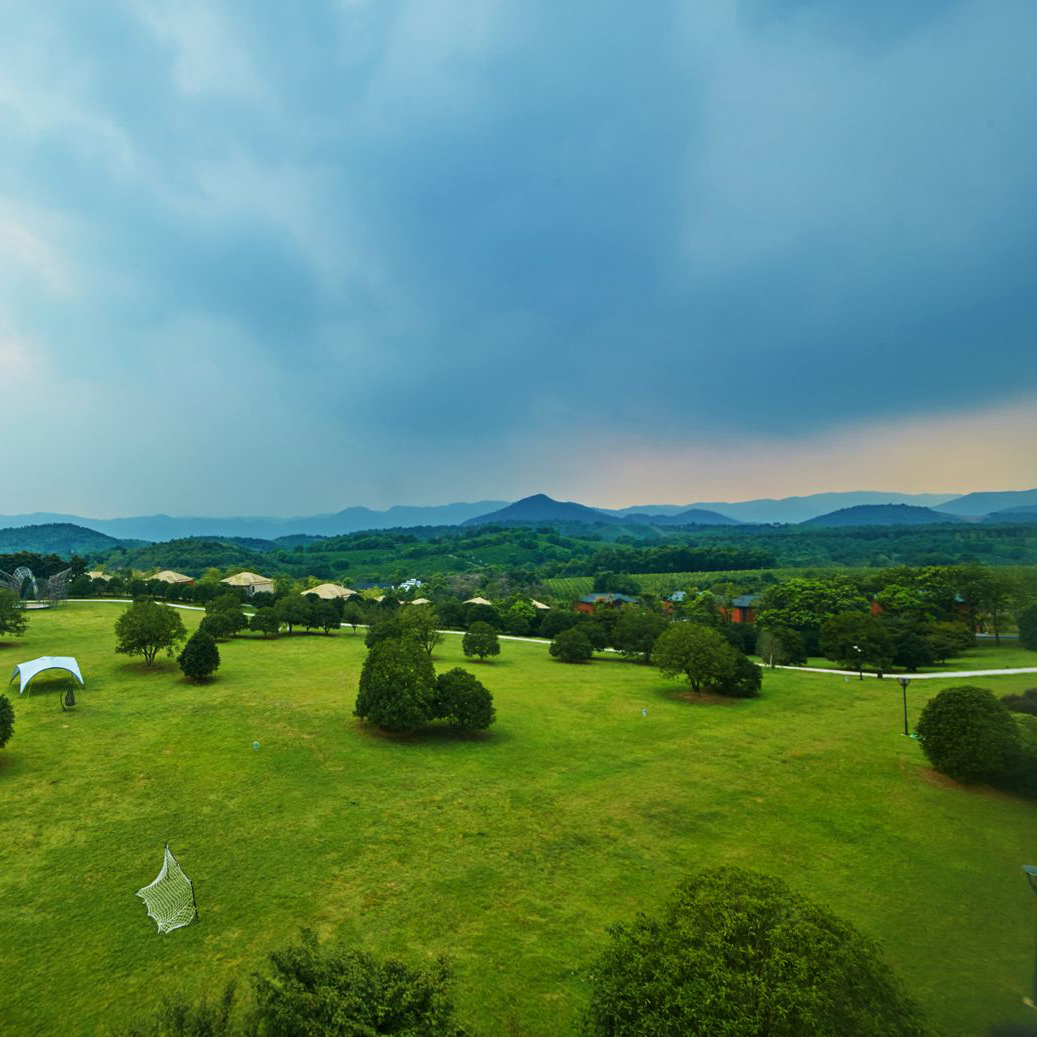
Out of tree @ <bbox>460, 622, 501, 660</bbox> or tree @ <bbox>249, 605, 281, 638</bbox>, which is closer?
tree @ <bbox>460, 622, 501, 660</bbox>

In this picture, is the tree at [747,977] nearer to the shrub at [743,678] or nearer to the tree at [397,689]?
the tree at [397,689]

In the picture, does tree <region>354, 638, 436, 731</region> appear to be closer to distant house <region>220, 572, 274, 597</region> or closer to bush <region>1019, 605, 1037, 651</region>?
bush <region>1019, 605, 1037, 651</region>

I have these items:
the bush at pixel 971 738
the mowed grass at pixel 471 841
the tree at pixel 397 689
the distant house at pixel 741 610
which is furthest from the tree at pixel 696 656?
the distant house at pixel 741 610

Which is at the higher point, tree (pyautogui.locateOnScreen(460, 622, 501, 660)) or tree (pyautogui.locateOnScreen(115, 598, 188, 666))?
tree (pyautogui.locateOnScreen(115, 598, 188, 666))

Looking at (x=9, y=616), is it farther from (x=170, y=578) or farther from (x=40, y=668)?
(x=170, y=578)

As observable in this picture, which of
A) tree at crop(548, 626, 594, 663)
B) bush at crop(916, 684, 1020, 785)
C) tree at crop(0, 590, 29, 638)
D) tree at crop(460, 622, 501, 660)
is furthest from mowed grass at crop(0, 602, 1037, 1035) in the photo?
tree at crop(548, 626, 594, 663)

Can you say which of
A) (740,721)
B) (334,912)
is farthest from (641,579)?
(334,912)

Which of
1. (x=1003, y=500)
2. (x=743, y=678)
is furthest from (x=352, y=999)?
(x=1003, y=500)
